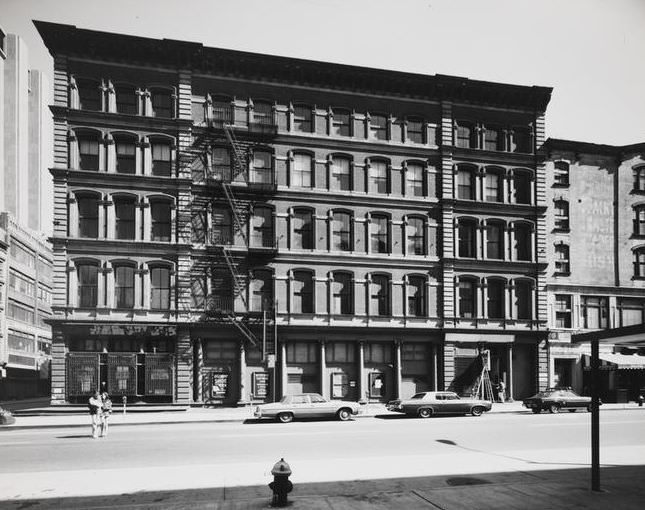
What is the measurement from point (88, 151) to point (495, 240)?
25.6 metres

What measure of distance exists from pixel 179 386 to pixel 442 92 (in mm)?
24162

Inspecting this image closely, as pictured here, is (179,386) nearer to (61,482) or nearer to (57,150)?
(57,150)

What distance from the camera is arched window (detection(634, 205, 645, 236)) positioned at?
3847cm

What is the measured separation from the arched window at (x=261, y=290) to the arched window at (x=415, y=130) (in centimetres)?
1279

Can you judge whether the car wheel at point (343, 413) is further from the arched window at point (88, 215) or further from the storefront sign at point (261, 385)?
the arched window at point (88, 215)

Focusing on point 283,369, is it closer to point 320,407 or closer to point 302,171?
point 320,407

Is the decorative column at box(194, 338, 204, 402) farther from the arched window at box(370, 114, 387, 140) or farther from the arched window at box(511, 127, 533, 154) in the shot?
the arched window at box(511, 127, 533, 154)

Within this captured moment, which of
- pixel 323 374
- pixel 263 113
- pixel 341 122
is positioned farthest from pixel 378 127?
pixel 323 374

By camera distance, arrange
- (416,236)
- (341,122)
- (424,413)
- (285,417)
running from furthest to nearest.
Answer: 1. (416,236)
2. (341,122)
3. (424,413)
4. (285,417)

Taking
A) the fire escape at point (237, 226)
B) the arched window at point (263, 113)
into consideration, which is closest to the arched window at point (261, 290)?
the fire escape at point (237, 226)

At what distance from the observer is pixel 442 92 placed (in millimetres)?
35250

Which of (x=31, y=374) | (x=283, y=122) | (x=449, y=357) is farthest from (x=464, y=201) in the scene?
(x=31, y=374)

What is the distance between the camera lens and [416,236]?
114 feet

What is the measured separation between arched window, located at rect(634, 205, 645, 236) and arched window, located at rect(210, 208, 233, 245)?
2814 cm
